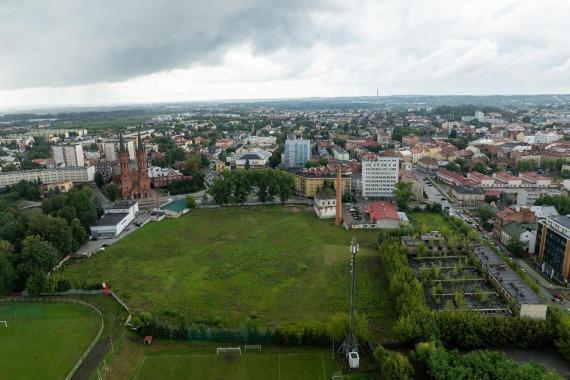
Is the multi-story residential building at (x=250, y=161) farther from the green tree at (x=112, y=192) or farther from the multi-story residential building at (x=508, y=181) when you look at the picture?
the multi-story residential building at (x=508, y=181)

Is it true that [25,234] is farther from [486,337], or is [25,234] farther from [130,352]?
[486,337]

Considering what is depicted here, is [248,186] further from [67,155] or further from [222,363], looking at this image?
[67,155]

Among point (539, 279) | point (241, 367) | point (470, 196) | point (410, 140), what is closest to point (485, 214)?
point (470, 196)

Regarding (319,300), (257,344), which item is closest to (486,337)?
(319,300)

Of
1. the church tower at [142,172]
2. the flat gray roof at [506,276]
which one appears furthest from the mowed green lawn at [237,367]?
the church tower at [142,172]

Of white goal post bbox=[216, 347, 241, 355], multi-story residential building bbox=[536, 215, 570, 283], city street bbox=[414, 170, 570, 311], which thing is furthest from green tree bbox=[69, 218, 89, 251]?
multi-story residential building bbox=[536, 215, 570, 283]
